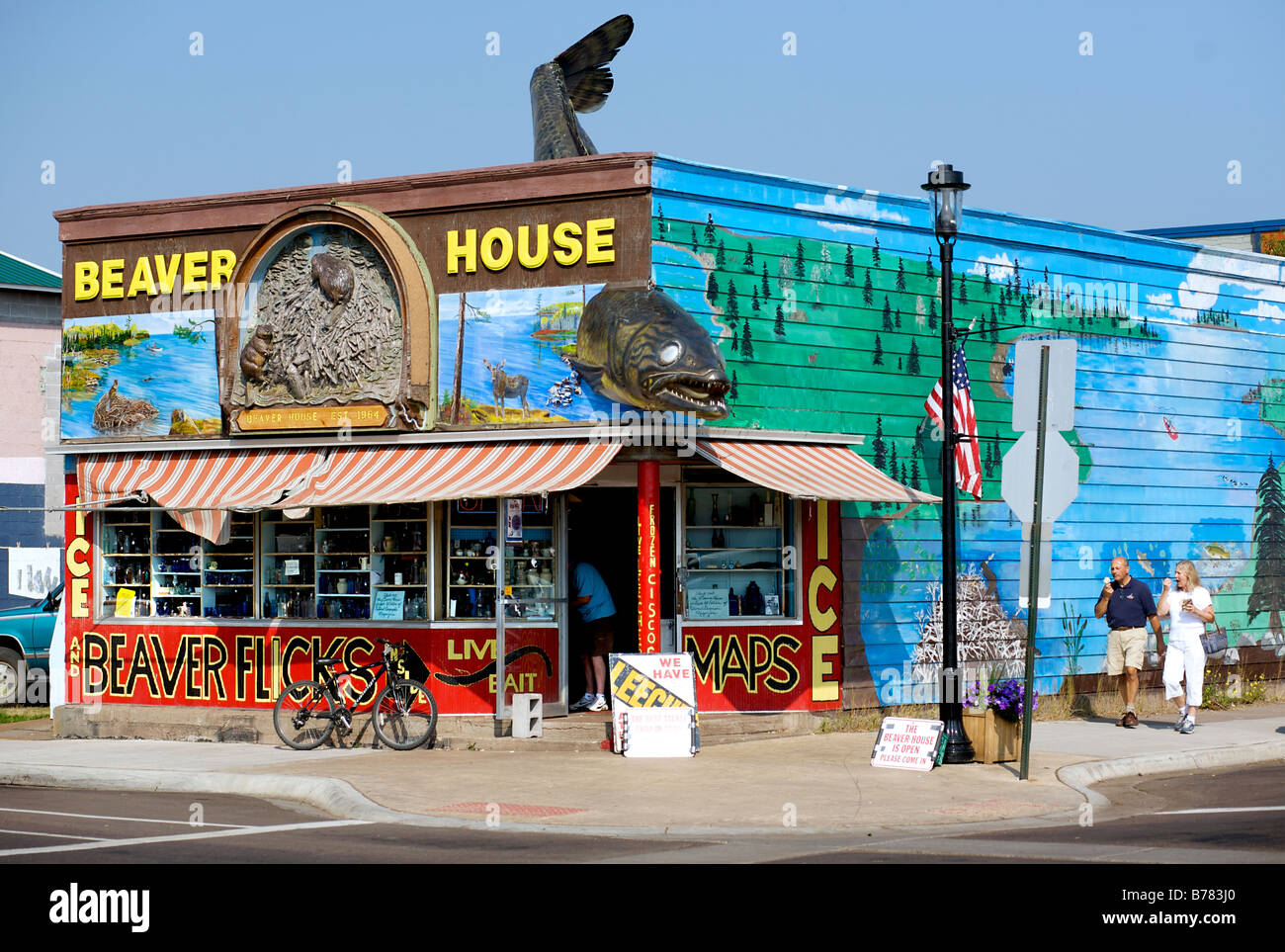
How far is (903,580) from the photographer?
18062 mm

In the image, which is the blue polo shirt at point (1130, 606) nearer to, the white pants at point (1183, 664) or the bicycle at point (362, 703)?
the white pants at point (1183, 664)

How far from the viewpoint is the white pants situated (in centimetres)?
1716

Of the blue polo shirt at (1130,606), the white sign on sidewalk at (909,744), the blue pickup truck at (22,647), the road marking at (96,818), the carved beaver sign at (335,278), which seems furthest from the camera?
the blue pickup truck at (22,647)

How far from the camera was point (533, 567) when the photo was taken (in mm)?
16875

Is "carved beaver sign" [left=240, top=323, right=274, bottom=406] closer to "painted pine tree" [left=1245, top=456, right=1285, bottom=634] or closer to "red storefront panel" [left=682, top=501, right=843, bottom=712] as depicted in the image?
"red storefront panel" [left=682, top=501, right=843, bottom=712]

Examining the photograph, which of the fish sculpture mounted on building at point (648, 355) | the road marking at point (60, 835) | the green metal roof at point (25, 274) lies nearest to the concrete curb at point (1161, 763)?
the fish sculpture mounted on building at point (648, 355)

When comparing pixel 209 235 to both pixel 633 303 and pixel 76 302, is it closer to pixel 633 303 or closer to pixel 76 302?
pixel 76 302

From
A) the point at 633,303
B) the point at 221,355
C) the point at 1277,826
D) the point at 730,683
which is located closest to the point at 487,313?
the point at 633,303

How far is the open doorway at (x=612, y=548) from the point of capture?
18.1 metres

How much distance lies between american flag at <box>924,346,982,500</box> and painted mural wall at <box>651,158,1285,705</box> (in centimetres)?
16

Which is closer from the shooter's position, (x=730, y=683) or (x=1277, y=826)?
(x=1277, y=826)

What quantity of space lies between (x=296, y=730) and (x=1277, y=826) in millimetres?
10043

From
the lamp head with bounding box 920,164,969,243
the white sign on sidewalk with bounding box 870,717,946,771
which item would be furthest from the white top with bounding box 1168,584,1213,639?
the lamp head with bounding box 920,164,969,243

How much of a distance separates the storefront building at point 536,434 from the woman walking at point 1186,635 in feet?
7.21
